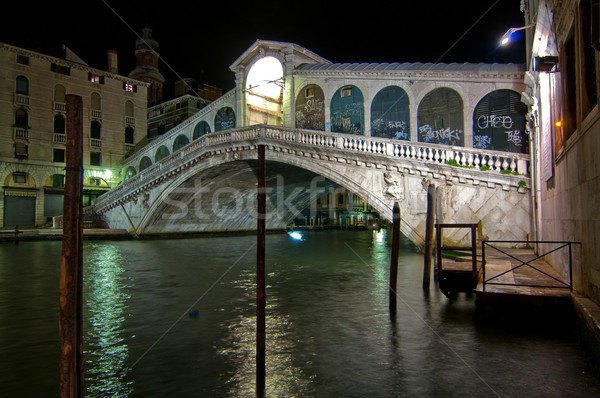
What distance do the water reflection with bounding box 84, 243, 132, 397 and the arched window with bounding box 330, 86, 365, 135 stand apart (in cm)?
1131

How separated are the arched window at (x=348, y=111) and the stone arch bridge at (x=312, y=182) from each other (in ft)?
6.11

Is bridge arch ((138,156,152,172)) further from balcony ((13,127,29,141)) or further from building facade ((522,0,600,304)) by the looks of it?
building facade ((522,0,600,304))

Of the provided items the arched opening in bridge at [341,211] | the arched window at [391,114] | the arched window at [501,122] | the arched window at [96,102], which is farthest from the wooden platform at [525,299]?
the arched opening in bridge at [341,211]

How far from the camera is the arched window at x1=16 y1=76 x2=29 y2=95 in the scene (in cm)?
2902

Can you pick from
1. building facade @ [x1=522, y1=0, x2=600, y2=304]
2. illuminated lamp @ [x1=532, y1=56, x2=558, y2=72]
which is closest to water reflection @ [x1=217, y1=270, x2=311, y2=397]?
building facade @ [x1=522, y1=0, x2=600, y2=304]

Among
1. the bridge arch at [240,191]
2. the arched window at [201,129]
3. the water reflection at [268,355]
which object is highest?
the arched window at [201,129]

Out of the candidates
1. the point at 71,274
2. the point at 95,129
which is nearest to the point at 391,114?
the point at 71,274

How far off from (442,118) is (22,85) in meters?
26.8

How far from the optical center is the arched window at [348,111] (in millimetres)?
19500

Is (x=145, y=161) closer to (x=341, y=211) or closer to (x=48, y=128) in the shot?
(x=48, y=128)

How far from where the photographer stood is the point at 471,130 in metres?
16.8

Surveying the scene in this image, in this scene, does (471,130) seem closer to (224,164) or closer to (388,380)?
(224,164)

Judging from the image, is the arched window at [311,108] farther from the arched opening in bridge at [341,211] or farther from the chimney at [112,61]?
the arched opening in bridge at [341,211]

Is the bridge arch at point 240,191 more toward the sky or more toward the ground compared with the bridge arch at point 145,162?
more toward the ground
